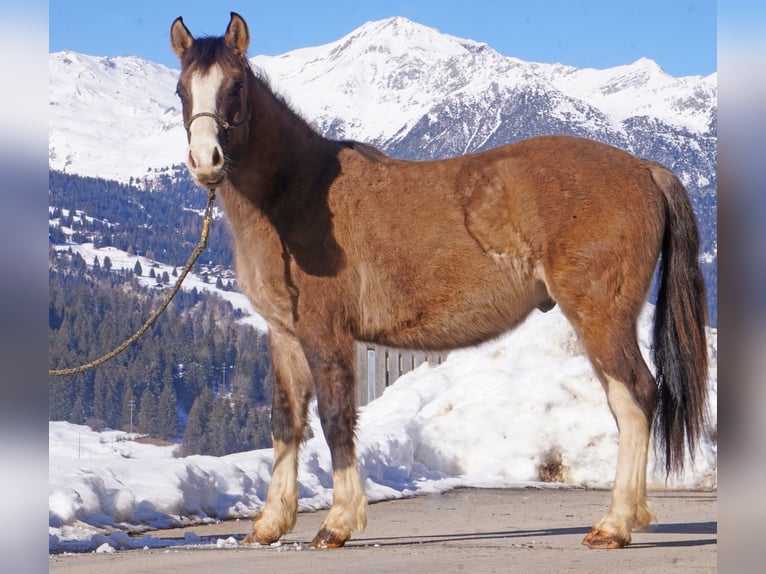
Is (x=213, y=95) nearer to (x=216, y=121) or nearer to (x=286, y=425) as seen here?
(x=216, y=121)

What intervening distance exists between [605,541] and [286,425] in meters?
2.43

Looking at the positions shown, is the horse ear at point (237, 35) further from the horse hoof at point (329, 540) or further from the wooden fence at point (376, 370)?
the wooden fence at point (376, 370)

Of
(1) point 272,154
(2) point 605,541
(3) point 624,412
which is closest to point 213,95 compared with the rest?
(1) point 272,154

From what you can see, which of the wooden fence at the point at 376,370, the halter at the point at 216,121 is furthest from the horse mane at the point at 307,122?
the wooden fence at the point at 376,370

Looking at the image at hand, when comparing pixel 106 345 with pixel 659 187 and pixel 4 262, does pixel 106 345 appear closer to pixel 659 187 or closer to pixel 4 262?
pixel 659 187

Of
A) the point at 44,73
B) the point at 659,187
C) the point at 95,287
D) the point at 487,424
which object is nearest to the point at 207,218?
the point at 659,187

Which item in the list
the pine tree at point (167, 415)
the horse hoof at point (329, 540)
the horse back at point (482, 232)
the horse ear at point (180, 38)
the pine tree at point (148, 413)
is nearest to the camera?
the horse hoof at point (329, 540)

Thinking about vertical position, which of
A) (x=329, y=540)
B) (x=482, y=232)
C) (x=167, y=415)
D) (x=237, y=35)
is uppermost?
(x=237, y=35)

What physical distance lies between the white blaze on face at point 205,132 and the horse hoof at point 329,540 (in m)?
2.32

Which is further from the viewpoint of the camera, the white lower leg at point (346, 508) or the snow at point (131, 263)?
the snow at point (131, 263)

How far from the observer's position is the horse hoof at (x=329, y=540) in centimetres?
641

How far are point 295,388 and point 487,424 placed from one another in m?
4.77

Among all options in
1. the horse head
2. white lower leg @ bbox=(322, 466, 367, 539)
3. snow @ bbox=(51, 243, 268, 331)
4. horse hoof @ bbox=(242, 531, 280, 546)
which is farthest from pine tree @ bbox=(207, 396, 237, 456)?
the horse head

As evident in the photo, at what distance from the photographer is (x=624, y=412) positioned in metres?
6.50
